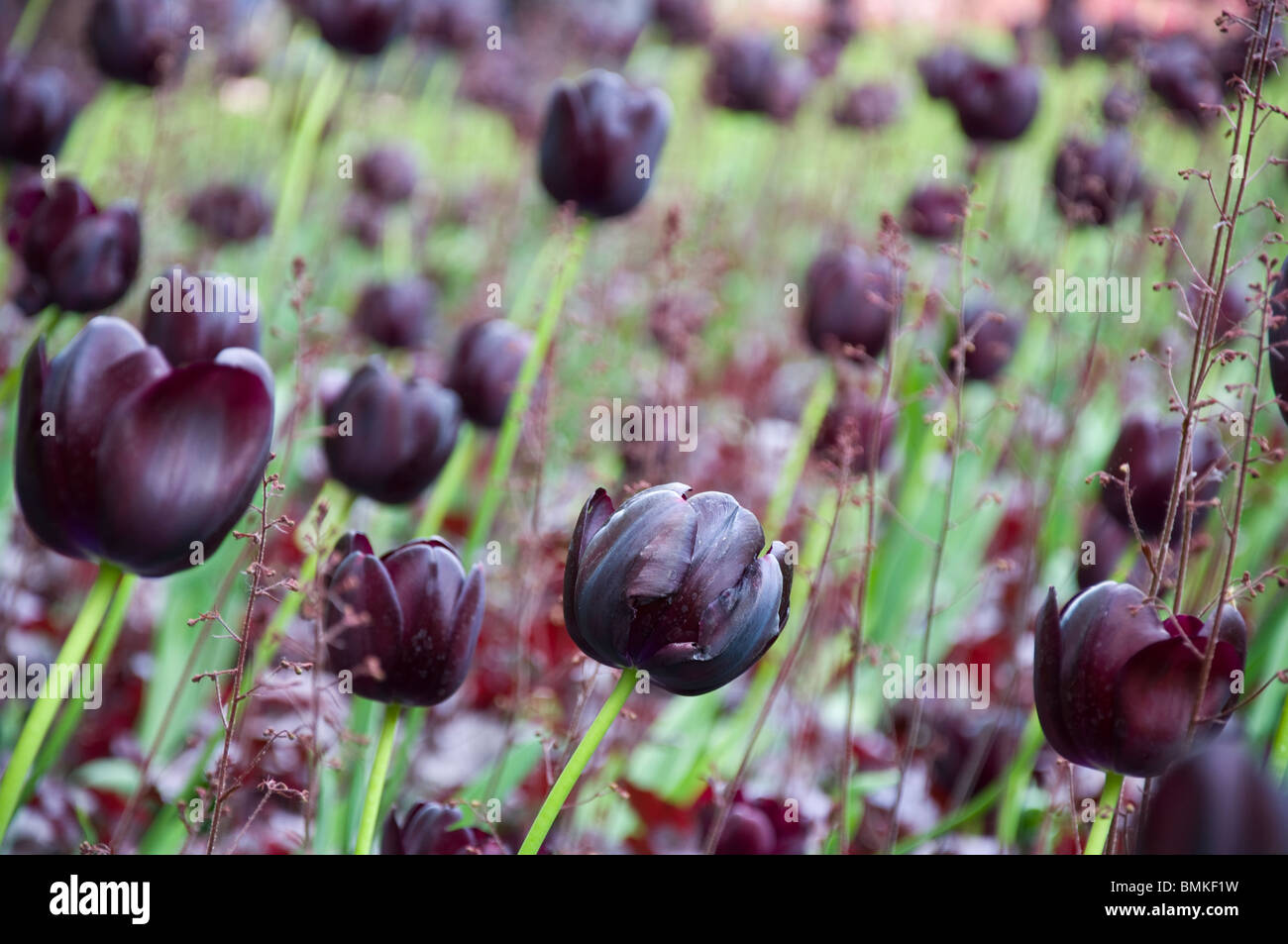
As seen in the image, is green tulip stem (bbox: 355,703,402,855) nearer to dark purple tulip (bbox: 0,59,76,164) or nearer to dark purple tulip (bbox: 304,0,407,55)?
dark purple tulip (bbox: 0,59,76,164)

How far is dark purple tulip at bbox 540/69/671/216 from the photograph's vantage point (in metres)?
1.30

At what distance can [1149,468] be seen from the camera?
3.49ft

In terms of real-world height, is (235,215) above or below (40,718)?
above

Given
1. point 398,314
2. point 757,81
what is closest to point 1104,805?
point 398,314

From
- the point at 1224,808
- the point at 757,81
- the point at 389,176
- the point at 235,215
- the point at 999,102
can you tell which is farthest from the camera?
the point at 389,176

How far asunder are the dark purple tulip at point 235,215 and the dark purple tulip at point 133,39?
2.23ft

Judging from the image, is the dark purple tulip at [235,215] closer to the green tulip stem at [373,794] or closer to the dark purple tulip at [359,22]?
the dark purple tulip at [359,22]

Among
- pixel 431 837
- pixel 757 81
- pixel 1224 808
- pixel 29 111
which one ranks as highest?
pixel 757 81

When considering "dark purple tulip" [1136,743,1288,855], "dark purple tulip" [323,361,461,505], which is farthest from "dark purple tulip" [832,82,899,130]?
"dark purple tulip" [1136,743,1288,855]

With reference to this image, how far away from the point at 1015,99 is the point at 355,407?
52.3 inches

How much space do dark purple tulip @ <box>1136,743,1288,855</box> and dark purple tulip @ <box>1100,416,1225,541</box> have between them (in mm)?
677

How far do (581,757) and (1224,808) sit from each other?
0.30 metres

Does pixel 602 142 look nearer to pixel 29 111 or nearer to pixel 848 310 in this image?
pixel 848 310

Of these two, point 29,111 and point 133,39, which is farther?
point 133,39
